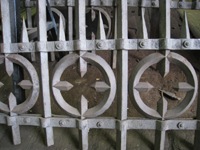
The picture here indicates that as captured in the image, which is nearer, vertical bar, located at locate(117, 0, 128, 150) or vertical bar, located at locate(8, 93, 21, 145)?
vertical bar, located at locate(117, 0, 128, 150)

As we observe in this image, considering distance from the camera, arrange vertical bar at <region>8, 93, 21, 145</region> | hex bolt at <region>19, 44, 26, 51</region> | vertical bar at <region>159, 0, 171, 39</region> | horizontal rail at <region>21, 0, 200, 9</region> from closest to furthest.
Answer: vertical bar at <region>159, 0, 171, 39</region> → hex bolt at <region>19, 44, 26, 51</region> → vertical bar at <region>8, 93, 21, 145</region> → horizontal rail at <region>21, 0, 200, 9</region>

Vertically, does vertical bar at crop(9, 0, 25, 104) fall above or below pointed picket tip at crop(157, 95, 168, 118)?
above

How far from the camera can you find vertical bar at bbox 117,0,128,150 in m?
1.03

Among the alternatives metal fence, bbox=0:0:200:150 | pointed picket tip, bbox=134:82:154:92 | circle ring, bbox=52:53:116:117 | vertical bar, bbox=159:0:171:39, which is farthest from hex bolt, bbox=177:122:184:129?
vertical bar, bbox=159:0:171:39

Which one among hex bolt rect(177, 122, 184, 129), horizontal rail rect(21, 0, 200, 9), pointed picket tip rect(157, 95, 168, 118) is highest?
horizontal rail rect(21, 0, 200, 9)

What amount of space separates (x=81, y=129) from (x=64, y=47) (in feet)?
2.20

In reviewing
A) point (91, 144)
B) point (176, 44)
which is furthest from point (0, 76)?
point (176, 44)

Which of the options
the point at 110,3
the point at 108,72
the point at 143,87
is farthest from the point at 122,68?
the point at 110,3

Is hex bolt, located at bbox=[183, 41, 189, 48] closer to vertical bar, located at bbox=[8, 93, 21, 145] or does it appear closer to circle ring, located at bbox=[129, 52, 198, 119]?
circle ring, located at bbox=[129, 52, 198, 119]

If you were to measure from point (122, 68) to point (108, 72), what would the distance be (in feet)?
0.37

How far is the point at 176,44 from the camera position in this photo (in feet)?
3.39

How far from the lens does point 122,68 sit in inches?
41.6

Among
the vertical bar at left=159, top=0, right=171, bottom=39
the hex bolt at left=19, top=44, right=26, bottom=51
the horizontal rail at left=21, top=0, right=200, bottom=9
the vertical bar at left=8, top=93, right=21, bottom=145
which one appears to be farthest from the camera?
the horizontal rail at left=21, top=0, right=200, bottom=9

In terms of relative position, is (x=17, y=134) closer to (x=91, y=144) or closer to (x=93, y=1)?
(x=91, y=144)
